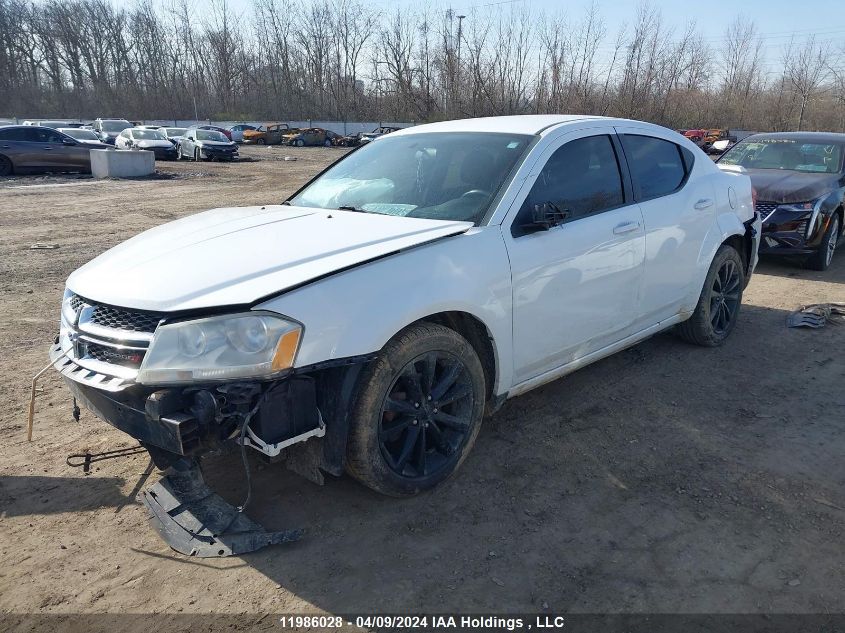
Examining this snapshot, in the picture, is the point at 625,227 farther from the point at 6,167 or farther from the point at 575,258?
the point at 6,167

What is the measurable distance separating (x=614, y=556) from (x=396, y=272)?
1.54 m

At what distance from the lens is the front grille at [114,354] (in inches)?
103

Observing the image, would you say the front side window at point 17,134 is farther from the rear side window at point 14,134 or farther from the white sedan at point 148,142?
the white sedan at point 148,142

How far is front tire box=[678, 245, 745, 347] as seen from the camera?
199 inches

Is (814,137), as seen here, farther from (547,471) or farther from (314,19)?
(314,19)

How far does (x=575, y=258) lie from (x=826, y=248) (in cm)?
618

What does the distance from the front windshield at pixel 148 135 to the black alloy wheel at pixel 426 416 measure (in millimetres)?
31110

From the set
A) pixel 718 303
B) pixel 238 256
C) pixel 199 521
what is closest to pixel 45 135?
pixel 238 256

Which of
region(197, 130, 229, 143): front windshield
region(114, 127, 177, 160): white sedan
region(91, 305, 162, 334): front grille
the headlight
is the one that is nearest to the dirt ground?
the headlight

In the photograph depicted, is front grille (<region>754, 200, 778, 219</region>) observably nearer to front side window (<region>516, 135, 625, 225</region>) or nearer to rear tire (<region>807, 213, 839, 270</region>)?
rear tire (<region>807, 213, 839, 270</region>)

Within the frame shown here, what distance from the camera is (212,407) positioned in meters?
2.46

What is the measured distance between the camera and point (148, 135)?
3075 centimetres

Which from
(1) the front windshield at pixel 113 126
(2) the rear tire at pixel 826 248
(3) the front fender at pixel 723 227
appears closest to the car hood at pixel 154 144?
(1) the front windshield at pixel 113 126

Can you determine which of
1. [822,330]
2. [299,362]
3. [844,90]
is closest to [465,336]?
[299,362]
